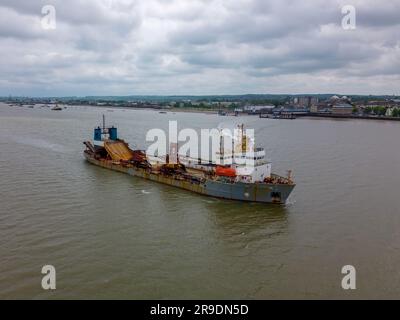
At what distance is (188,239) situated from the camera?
2023 cm

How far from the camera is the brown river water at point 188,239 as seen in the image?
15428mm

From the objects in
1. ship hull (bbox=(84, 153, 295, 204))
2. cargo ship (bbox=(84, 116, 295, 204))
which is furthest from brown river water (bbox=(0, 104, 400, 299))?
cargo ship (bbox=(84, 116, 295, 204))

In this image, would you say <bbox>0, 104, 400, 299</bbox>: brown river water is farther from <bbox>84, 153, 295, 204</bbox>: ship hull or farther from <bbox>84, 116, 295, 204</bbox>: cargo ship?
<bbox>84, 116, 295, 204</bbox>: cargo ship

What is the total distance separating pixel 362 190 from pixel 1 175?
3031 centimetres

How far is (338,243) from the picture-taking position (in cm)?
1998

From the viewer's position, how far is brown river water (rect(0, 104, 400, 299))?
15.4 meters
